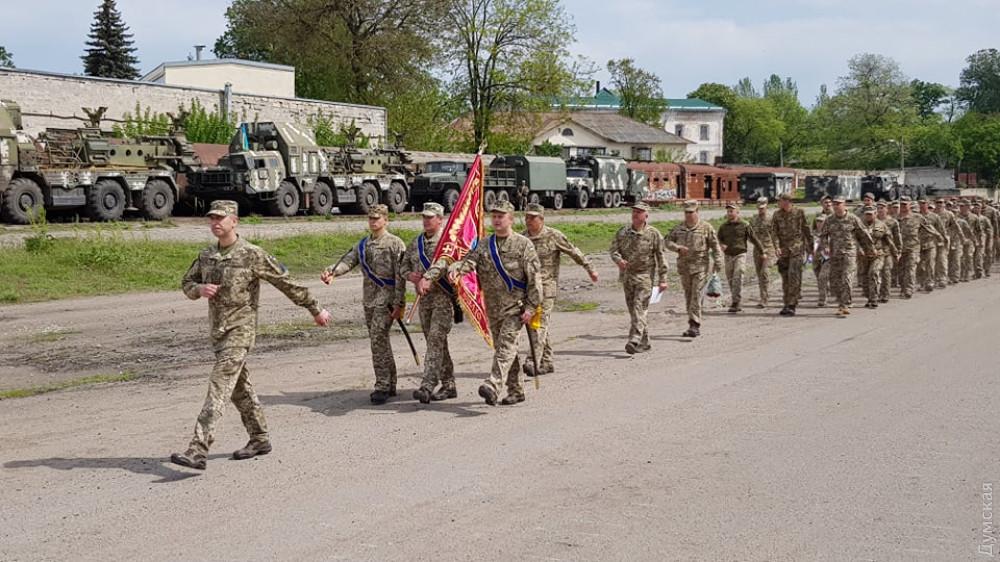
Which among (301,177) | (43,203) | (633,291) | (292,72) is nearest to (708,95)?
(292,72)

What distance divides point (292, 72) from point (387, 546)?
174 feet

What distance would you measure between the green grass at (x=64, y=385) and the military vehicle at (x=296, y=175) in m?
20.8

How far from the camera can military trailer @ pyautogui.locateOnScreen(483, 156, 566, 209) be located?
143 ft

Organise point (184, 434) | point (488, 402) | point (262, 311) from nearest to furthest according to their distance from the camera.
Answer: point (184, 434) → point (488, 402) → point (262, 311)

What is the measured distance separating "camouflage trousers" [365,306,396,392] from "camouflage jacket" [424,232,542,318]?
0.61 m

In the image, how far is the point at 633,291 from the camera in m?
13.2

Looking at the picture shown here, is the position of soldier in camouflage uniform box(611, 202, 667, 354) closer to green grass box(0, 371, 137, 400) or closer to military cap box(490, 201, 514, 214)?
military cap box(490, 201, 514, 214)

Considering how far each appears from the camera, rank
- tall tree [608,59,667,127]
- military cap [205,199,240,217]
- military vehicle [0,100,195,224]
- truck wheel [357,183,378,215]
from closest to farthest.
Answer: military cap [205,199,240,217] → military vehicle [0,100,195,224] → truck wheel [357,183,378,215] → tall tree [608,59,667,127]

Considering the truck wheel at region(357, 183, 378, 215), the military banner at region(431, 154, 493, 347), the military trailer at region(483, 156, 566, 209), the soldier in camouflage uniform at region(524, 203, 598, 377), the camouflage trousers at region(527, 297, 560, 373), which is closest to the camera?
the military banner at region(431, 154, 493, 347)

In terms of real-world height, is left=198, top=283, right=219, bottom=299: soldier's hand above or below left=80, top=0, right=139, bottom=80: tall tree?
below

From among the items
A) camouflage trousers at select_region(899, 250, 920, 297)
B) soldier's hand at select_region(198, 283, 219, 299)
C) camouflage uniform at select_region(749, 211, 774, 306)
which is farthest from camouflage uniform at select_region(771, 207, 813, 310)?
soldier's hand at select_region(198, 283, 219, 299)

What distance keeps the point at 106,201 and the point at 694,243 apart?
18.8 m

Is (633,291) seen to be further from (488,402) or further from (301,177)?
(301,177)

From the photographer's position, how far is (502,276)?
9812 mm
